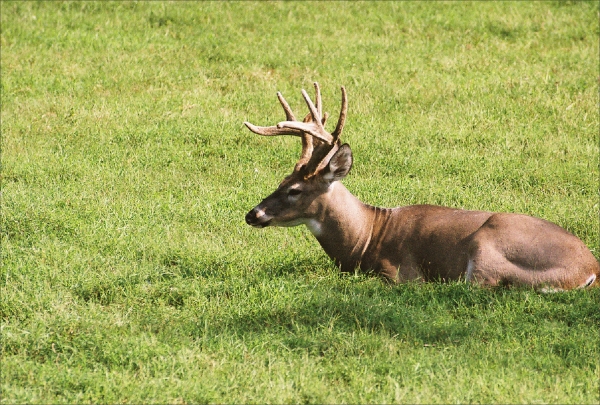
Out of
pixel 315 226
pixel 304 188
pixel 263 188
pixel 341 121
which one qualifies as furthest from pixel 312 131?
pixel 263 188

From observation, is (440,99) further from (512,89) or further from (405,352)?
(405,352)

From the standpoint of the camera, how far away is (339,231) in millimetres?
7445

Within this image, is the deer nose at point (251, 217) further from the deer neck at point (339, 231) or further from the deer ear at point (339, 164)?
the deer ear at point (339, 164)

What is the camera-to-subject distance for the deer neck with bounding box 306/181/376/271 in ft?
24.4

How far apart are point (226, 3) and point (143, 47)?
6.93ft

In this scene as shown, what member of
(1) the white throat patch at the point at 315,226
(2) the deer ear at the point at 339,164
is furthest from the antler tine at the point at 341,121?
(1) the white throat patch at the point at 315,226

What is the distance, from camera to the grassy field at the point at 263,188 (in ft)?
18.4

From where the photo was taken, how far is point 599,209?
8.74m

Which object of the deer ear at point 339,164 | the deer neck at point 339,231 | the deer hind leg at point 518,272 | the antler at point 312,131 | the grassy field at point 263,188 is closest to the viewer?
the grassy field at point 263,188

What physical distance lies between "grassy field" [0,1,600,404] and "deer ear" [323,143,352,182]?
2.37ft

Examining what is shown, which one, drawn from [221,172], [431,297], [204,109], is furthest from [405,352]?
[204,109]

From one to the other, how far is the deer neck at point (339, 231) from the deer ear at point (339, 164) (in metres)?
0.13

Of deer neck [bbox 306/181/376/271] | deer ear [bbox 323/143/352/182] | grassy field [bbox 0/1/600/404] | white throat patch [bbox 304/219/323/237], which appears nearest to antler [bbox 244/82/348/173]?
deer ear [bbox 323/143/352/182]

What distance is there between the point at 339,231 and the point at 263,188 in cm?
208
